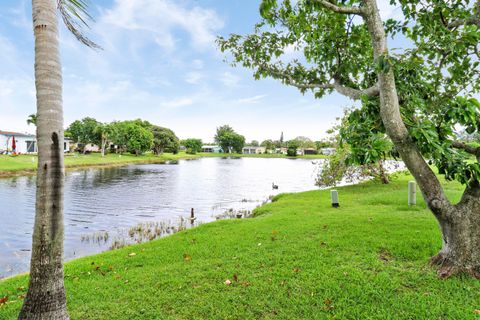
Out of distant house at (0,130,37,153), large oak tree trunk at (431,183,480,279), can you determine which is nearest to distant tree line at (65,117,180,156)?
distant house at (0,130,37,153)

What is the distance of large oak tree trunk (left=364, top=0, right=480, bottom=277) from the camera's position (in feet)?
14.8

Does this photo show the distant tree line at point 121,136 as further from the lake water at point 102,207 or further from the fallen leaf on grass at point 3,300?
the fallen leaf on grass at point 3,300

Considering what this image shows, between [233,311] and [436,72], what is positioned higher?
[436,72]

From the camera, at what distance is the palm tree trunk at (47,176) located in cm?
316

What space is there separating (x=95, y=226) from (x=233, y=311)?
41.6 feet

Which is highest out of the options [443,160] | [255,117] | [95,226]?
[255,117]

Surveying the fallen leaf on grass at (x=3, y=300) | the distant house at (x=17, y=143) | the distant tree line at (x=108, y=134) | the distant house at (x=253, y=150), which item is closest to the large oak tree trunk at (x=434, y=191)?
the fallen leaf on grass at (x=3, y=300)

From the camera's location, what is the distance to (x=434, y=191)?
15.1 ft

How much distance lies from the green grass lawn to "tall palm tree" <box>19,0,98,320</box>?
95 cm

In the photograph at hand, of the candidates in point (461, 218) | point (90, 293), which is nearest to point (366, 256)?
point (461, 218)

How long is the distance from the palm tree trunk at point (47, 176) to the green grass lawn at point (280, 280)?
97 cm

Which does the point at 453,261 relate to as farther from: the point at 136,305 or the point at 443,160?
the point at 136,305

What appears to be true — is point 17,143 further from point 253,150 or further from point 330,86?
point 253,150

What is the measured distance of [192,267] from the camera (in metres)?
5.81
